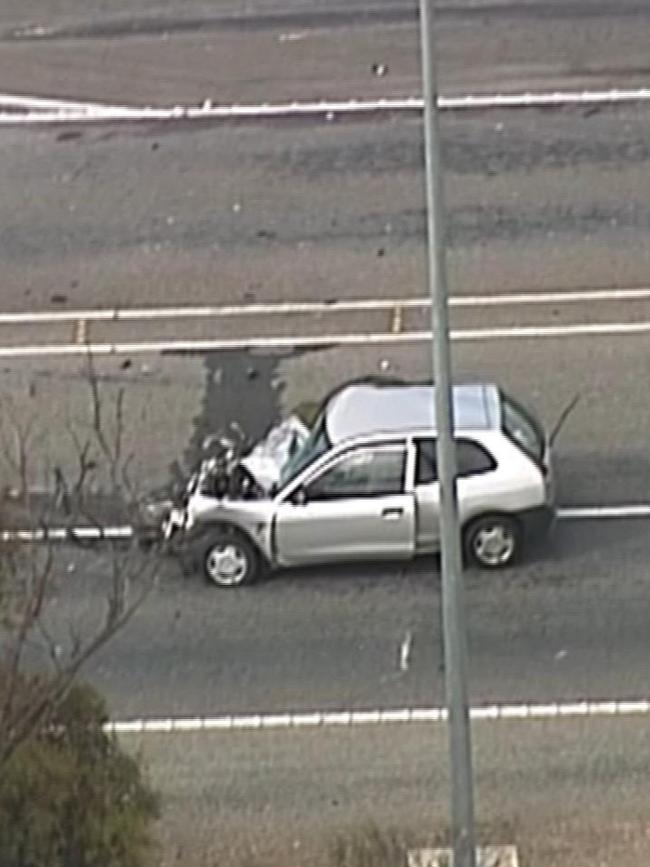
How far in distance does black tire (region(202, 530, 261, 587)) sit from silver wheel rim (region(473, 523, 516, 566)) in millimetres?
1611

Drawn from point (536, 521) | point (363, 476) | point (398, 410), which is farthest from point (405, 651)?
point (398, 410)

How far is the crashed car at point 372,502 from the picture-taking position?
18.5 m

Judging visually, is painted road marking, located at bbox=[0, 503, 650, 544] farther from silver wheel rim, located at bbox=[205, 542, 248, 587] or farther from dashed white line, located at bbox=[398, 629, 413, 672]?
dashed white line, located at bbox=[398, 629, 413, 672]

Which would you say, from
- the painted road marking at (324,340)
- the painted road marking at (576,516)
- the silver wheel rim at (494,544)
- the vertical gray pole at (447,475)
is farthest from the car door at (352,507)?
the vertical gray pole at (447,475)

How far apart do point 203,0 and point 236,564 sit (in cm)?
1333

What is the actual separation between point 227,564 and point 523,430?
94.9 inches

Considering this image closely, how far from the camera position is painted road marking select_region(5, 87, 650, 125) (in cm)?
2711

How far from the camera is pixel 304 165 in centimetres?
2602

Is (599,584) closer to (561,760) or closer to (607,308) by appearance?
(561,760)

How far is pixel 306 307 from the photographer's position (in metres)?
23.3

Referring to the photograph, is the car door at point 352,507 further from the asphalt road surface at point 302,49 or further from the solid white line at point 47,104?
the solid white line at point 47,104

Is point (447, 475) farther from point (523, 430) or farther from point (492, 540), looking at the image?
point (523, 430)

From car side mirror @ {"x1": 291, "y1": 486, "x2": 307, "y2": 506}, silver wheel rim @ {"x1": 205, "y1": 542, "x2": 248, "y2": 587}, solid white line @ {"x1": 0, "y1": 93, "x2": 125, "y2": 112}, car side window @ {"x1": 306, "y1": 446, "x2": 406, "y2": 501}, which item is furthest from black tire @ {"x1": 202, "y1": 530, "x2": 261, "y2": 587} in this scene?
solid white line @ {"x1": 0, "y1": 93, "x2": 125, "y2": 112}

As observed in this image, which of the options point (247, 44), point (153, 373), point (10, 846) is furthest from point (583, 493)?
point (247, 44)
